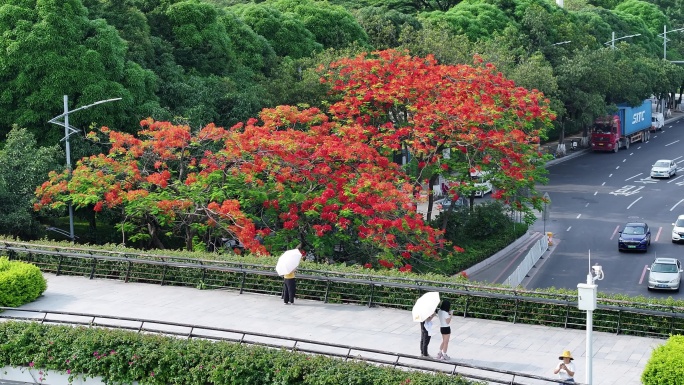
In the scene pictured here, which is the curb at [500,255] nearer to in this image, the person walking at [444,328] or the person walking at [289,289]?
the person walking at [289,289]

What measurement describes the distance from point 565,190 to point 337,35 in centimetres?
1756

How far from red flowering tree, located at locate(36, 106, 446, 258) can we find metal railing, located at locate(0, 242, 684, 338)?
364 centimetres

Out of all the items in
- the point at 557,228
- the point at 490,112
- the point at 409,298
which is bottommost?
the point at 557,228

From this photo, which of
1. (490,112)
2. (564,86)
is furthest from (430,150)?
(564,86)

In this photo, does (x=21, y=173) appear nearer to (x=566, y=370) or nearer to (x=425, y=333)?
(x=425, y=333)

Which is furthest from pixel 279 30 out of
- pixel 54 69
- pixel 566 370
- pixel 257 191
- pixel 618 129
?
pixel 566 370

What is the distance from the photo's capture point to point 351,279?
81.1 feet

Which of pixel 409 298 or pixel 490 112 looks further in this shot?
pixel 490 112

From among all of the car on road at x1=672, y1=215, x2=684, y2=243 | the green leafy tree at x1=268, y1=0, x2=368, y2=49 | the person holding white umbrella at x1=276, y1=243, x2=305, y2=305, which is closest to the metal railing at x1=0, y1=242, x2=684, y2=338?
the person holding white umbrella at x1=276, y1=243, x2=305, y2=305

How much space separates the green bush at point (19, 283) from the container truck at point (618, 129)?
194 ft

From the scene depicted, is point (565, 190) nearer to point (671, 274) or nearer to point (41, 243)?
point (671, 274)

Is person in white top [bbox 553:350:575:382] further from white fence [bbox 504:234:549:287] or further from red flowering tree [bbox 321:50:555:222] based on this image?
red flowering tree [bbox 321:50:555:222]

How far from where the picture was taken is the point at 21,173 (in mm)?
34625

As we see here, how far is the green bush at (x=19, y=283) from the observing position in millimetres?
24859
